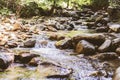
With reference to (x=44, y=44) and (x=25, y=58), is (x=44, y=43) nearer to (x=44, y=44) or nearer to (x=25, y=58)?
(x=44, y=44)

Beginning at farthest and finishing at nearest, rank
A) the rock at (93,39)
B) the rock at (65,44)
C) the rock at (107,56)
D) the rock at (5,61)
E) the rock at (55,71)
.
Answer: the rock at (65,44) → the rock at (93,39) → the rock at (107,56) → the rock at (5,61) → the rock at (55,71)

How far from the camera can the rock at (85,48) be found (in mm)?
8344

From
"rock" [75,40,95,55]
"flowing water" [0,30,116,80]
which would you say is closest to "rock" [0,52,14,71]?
"flowing water" [0,30,116,80]

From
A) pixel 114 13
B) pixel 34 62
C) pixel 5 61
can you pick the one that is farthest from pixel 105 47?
pixel 114 13

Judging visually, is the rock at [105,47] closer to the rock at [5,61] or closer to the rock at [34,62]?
the rock at [34,62]

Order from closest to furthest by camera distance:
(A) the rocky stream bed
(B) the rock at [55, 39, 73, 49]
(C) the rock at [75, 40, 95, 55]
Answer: (A) the rocky stream bed, (C) the rock at [75, 40, 95, 55], (B) the rock at [55, 39, 73, 49]

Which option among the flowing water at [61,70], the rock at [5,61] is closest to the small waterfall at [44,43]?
the flowing water at [61,70]

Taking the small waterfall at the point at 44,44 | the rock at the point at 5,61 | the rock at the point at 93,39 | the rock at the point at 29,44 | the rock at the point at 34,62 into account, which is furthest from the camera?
the small waterfall at the point at 44,44

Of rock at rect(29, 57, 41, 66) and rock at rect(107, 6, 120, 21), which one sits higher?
rock at rect(29, 57, 41, 66)

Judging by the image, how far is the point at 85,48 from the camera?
8.35 metres

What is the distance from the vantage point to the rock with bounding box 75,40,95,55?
8344mm

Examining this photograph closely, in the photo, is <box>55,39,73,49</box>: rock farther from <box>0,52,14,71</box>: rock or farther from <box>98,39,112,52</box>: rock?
<box>0,52,14,71</box>: rock

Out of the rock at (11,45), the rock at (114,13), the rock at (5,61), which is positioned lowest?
the rock at (114,13)

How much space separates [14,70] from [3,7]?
Result: 1076 cm
